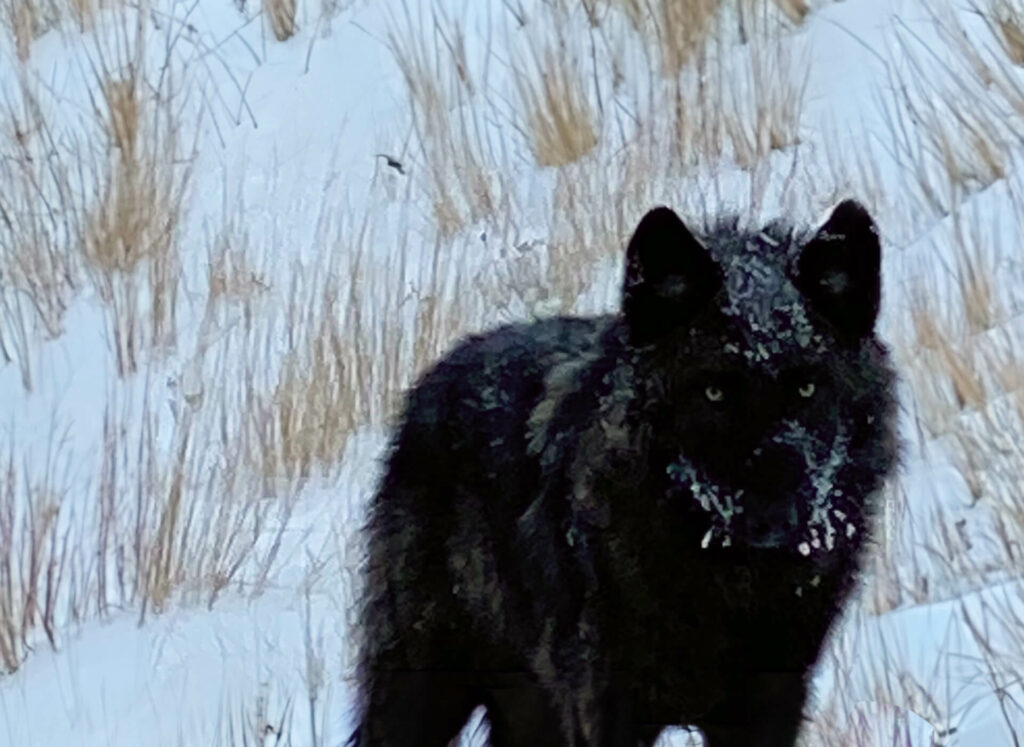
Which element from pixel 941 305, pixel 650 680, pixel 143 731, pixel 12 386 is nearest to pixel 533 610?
pixel 650 680

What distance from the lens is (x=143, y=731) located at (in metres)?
3.72

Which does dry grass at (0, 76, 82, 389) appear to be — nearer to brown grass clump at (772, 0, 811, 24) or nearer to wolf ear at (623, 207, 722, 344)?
brown grass clump at (772, 0, 811, 24)

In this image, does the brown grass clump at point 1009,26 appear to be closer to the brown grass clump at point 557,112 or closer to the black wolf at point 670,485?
the brown grass clump at point 557,112

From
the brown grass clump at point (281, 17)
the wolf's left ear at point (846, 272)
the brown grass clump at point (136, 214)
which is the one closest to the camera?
the wolf's left ear at point (846, 272)

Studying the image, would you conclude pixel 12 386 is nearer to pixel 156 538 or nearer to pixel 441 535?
pixel 156 538

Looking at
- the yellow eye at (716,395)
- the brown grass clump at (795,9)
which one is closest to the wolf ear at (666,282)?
the yellow eye at (716,395)

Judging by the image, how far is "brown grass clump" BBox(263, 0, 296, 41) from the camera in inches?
217

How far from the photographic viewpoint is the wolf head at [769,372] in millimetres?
3033

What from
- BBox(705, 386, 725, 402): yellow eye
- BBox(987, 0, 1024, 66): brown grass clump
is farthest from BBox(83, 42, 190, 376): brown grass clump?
BBox(987, 0, 1024, 66): brown grass clump

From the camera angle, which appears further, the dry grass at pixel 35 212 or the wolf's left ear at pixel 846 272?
the dry grass at pixel 35 212

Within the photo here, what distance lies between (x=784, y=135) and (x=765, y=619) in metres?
1.85

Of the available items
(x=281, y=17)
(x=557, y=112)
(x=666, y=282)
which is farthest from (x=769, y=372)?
(x=281, y=17)

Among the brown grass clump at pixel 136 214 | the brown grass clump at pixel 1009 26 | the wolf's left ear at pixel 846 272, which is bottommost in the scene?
the wolf's left ear at pixel 846 272

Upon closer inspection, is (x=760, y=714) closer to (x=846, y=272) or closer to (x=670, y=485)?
(x=670, y=485)
